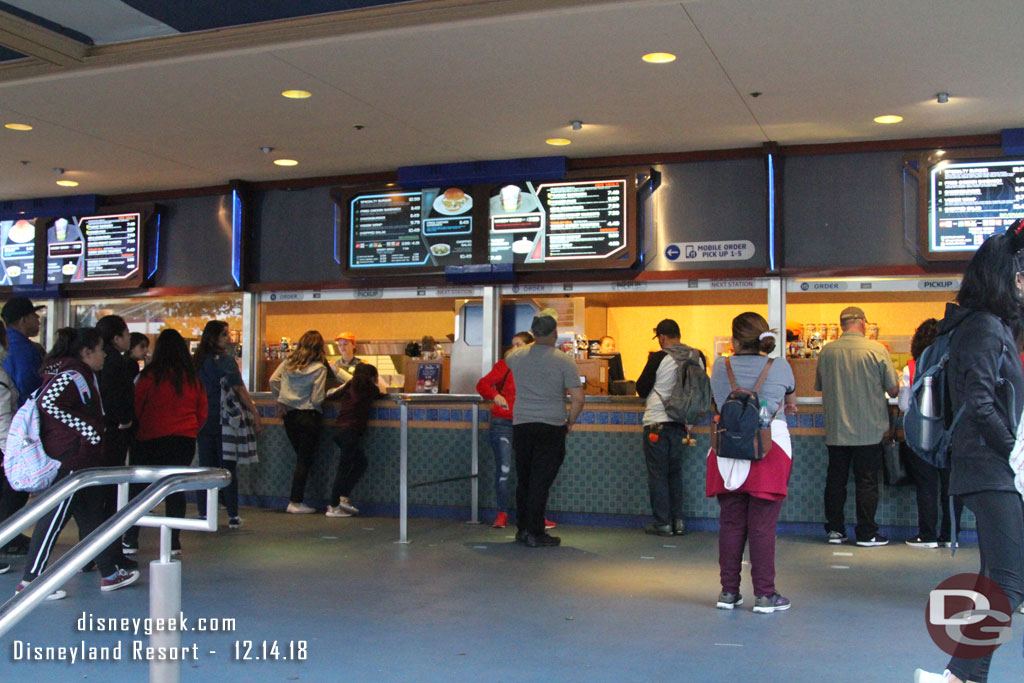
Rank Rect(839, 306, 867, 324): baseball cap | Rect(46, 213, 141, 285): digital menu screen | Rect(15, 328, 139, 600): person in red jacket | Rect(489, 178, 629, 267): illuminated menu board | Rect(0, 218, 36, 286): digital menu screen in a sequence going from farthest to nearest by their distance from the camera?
Rect(0, 218, 36, 286): digital menu screen → Rect(46, 213, 141, 285): digital menu screen → Rect(489, 178, 629, 267): illuminated menu board → Rect(839, 306, 867, 324): baseball cap → Rect(15, 328, 139, 600): person in red jacket

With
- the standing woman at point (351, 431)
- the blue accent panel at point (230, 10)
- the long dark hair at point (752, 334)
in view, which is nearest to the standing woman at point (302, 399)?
the standing woman at point (351, 431)

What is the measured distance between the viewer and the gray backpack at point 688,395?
712cm

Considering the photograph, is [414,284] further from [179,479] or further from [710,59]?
[179,479]

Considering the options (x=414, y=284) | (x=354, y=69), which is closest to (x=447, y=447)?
(x=414, y=284)

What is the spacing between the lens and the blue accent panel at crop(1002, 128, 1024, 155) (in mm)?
7465

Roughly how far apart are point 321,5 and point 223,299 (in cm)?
520

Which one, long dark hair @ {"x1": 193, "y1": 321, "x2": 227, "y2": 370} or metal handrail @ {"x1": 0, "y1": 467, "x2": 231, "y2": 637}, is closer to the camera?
metal handrail @ {"x1": 0, "y1": 467, "x2": 231, "y2": 637}

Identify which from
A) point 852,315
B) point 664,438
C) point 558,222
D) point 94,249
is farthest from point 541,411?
point 94,249

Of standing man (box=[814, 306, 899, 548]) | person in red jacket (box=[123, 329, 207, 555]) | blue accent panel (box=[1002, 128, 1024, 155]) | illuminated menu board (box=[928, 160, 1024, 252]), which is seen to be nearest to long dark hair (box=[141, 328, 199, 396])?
person in red jacket (box=[123, 329, 207, 555])

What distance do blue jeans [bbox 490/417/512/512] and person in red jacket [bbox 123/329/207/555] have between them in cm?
227

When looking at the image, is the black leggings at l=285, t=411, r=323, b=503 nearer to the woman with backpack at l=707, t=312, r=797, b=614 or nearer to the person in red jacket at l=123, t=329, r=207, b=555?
the person in red jacket at l=123, t=329, r=207, b=555

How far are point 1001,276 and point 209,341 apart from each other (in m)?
5.27

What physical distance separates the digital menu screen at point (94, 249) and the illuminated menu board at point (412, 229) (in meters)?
2.48

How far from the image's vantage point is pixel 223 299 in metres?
10.2
